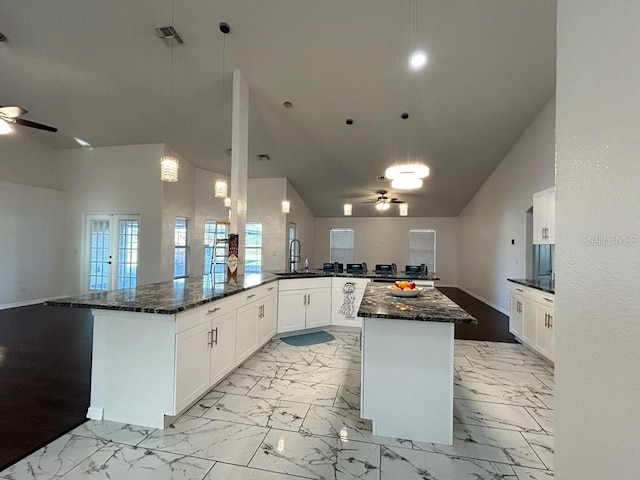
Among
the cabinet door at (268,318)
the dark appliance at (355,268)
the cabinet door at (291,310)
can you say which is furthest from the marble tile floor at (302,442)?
the dark appliance at (355,268)

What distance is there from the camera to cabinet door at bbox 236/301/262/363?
3297 millimetres

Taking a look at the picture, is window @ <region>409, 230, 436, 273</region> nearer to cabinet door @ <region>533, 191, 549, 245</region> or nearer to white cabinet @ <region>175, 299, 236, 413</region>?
cabinet door @ <region>533, 191, 549, 245</region>

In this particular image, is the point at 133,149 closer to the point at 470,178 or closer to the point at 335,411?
the point at 335,411

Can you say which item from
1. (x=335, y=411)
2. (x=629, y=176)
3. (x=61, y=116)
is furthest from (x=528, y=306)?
(x=61, y=116)

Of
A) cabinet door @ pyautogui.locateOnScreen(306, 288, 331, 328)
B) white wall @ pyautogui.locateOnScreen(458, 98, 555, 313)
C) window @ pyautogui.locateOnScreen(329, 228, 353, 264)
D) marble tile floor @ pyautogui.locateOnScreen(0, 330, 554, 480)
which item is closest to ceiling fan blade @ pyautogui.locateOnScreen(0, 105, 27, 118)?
marble tile floor @ pyautogui.locateOnScreen(0, 330, 554, 480)

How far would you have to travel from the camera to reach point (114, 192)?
22.0ft

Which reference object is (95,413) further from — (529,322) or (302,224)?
(302,224)

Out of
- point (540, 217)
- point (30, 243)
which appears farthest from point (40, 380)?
point (540, 217)

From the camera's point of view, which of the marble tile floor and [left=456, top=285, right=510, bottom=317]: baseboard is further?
[left=456, top=285, right=510, bottom=317]: baseboard

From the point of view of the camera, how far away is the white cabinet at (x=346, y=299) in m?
4.90

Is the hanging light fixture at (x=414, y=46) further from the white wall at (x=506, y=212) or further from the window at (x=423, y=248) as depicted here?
the window at (x=423, y=248)

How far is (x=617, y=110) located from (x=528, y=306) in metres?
4.14

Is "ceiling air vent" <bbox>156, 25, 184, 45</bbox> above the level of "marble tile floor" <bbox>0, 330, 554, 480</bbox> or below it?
above

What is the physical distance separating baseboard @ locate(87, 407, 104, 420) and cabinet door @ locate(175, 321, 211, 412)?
62 cm
